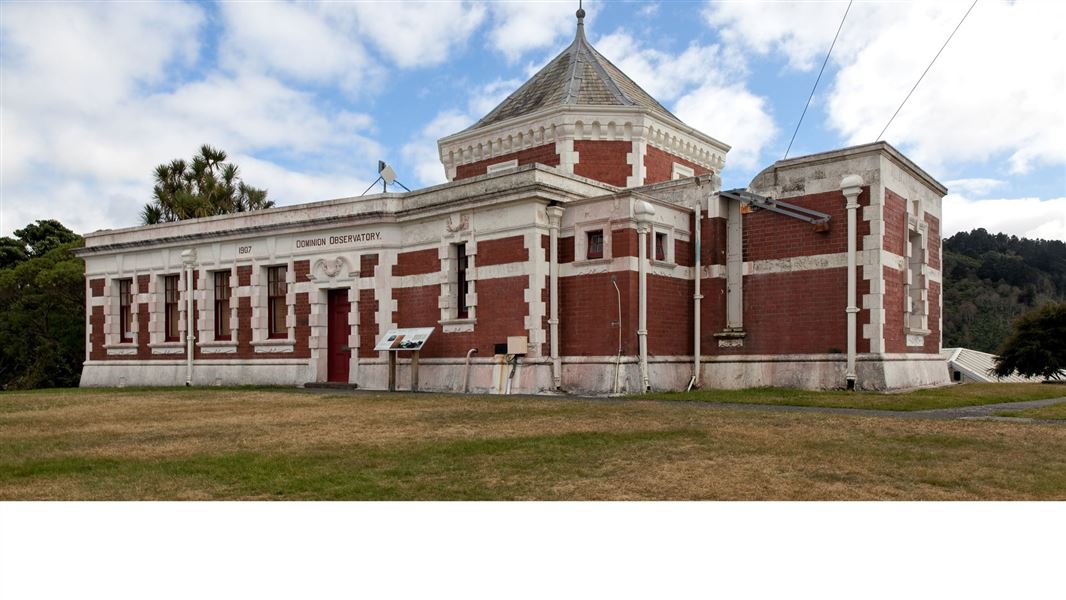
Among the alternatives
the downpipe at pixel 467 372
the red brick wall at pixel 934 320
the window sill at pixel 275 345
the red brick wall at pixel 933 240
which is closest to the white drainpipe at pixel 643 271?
the downpipe at pixel 467 372

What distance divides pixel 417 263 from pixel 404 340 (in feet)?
8.03

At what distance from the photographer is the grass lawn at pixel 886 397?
51.3ft

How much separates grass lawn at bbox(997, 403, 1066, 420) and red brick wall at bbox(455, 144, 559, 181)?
1424 centimetres

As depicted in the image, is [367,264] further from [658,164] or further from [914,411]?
[914,411]

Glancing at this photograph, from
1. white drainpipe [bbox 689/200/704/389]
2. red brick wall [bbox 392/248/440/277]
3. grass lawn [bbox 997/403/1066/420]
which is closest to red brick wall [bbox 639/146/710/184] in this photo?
white drainpipe [bbox 689/200/704/389]

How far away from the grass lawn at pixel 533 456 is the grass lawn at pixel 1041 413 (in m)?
1.87

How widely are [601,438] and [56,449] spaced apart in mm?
6929

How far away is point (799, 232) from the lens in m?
20.4

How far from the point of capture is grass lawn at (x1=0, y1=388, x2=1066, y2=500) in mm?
7586

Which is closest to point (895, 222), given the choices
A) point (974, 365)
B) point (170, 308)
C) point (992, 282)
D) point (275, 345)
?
point (275, 345)

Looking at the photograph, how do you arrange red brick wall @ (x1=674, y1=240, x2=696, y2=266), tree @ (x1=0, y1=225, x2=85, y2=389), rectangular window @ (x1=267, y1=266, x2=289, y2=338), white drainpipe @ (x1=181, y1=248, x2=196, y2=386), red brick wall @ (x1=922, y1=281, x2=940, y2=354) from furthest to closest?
tree @ (x1=0, y1=225, x2=85, y2=389) → white drainpipe @ (x1=181, y1=248, x2=196, y2=386) → rectangular window @ (x1=267, y1=266, x2=289, y2=338) → red brick wall @ (x1=922, y1=281, x2=940, y2=354) → red brick wall @ (x1=674, y1=240, x2=696, y2=266)

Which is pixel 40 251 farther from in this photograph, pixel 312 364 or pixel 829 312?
pixel 829 312

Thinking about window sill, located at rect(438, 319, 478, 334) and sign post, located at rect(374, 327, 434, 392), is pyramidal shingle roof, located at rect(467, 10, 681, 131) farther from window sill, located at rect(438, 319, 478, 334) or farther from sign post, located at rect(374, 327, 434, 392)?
sign post, located at rect(374, 327, 434, 392)

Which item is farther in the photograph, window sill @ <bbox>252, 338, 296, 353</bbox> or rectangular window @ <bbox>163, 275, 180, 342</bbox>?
rectangular window @ <bbox>163, 275, 180, 342</bbox>
